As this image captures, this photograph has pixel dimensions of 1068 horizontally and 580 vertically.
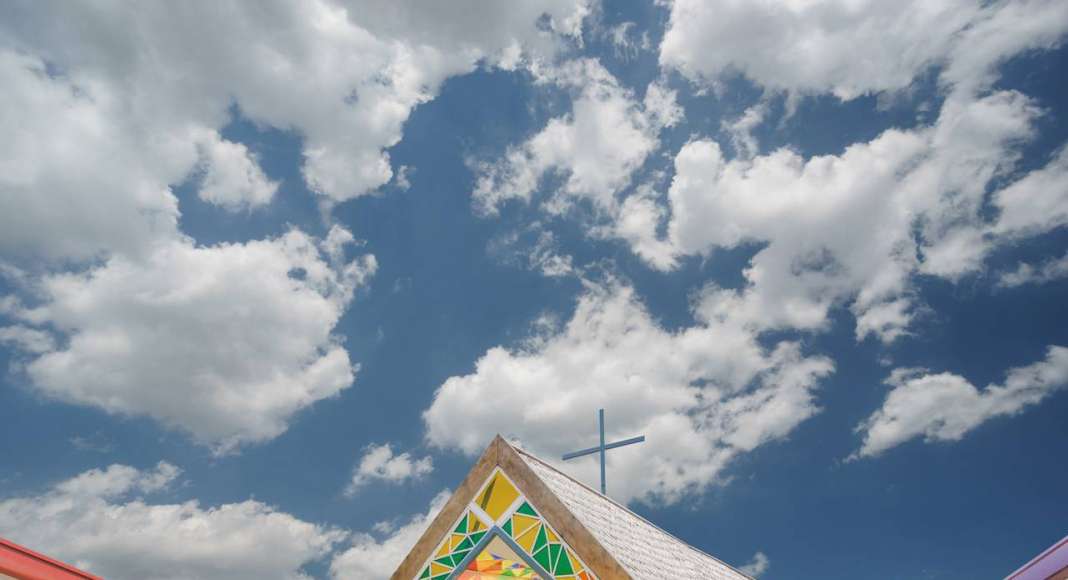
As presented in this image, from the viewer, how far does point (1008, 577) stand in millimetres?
8641

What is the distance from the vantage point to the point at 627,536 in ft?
39.9

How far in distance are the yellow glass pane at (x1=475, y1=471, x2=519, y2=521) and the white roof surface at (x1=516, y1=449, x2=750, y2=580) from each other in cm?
49

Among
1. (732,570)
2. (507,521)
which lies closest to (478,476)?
(507,521)

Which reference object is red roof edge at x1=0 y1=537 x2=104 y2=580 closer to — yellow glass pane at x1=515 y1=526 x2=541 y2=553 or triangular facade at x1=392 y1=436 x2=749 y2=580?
triangular facade at x1=392 y1=436 x2=749 y2=580

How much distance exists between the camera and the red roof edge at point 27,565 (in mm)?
8172

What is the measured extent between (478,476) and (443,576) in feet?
5.22

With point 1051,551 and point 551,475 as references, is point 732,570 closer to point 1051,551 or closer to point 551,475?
point 551,475

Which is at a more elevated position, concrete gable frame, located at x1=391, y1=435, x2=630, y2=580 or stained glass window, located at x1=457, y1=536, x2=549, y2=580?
concrete gable frame, located at x1=391, y1=435, x2=630, y2=580

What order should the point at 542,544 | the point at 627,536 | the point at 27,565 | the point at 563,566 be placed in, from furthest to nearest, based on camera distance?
1. the point at 627,536
2. the point at 542,544
3. the point at 563,566
4. the point at 27,565

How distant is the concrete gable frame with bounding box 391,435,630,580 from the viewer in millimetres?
10328

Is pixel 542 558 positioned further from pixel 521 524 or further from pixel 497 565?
pixel 497 565

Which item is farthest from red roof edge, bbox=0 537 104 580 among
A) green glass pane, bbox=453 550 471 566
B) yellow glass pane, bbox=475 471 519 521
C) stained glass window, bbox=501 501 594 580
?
stained glass window, bbox=501 501 594 580

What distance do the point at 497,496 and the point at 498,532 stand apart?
0.55 m

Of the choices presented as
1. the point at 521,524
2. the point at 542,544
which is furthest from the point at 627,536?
the point at 521,524
